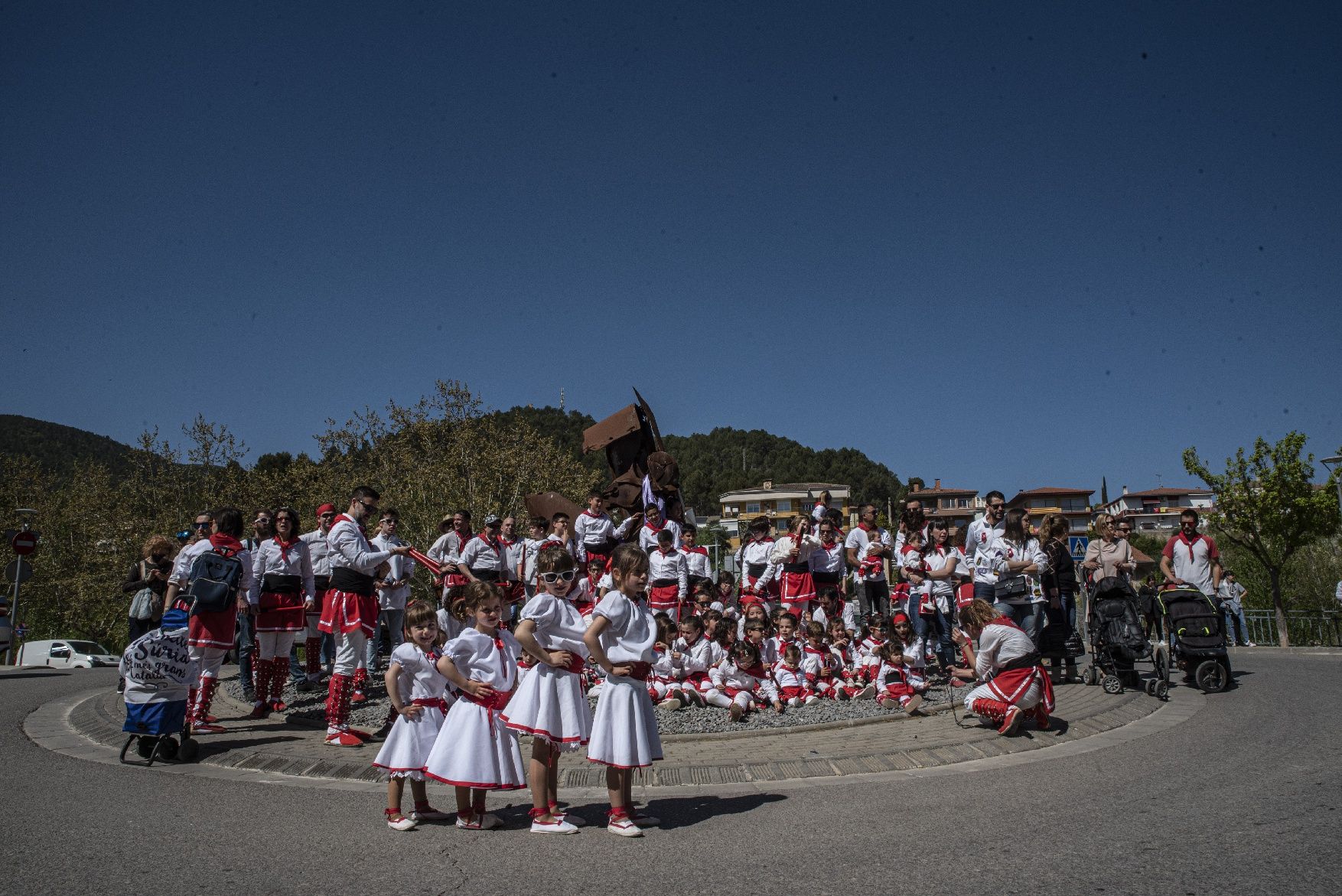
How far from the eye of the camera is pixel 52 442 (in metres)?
88.7

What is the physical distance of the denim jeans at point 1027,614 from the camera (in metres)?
9.55

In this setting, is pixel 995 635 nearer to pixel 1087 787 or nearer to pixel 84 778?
pixel 1087 787

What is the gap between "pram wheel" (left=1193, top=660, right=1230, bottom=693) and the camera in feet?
32.0

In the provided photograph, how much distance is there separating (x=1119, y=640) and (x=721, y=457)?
123378 mm

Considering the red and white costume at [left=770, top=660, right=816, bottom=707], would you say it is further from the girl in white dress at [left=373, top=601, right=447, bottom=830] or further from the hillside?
the hillside

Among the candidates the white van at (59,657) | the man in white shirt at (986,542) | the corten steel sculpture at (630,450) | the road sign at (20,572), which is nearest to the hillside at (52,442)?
A: the white van at (59,657)

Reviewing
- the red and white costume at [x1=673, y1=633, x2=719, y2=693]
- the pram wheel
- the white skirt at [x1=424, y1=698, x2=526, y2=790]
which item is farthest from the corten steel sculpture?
the white skirt at [x1=424, y1=698, x2=526, y2=790]

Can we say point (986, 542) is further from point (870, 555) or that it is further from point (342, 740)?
point (342, 740)

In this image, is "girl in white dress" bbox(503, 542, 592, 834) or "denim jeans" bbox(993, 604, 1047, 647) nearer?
"girl in white dress" bbox(503, 542, 592, 834)

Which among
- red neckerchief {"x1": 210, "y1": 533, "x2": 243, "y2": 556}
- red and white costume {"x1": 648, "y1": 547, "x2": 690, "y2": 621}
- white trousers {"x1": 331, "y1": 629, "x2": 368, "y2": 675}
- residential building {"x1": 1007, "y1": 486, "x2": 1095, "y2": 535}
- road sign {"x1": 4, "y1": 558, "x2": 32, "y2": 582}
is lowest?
white trousers {"x1": 331, "y1": 629, "x2": 368, "y2": 675}

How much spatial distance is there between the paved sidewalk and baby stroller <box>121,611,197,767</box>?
30 cm

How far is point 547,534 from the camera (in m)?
12.3

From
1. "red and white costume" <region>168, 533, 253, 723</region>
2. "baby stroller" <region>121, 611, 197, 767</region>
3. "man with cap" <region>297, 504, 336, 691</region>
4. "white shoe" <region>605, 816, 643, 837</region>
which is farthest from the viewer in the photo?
"man with cap" <region>297, 504, 336, 691</region>

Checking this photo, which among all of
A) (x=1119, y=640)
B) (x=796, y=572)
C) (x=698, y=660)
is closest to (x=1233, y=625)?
(x=1119, y=640)
